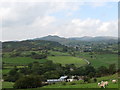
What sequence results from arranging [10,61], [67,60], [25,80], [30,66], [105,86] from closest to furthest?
[105,86] → [25,80] → [30,66] → [10,61] → [67,60]

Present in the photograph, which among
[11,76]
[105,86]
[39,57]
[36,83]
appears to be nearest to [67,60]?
[39,57]

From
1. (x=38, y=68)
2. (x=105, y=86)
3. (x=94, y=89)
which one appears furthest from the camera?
(x=38, y=68)

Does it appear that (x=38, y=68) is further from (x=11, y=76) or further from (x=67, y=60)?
(x=67, y=60)

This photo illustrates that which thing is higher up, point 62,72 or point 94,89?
point 94,89

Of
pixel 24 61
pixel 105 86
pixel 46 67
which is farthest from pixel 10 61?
pixel 105 86

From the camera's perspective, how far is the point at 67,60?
114 m

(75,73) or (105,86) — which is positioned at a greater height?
(105,86)

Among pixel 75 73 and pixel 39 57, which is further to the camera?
pixel 39 57

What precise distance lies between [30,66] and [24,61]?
1592 centimetres

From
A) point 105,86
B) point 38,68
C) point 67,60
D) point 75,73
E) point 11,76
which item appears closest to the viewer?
point 105,86

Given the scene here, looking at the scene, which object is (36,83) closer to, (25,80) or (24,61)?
(25,80)

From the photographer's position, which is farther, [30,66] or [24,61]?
[24,61]

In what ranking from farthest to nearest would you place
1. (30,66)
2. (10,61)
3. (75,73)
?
(10,61) → (30,66) → (75,73)

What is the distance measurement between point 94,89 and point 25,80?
22.2m
